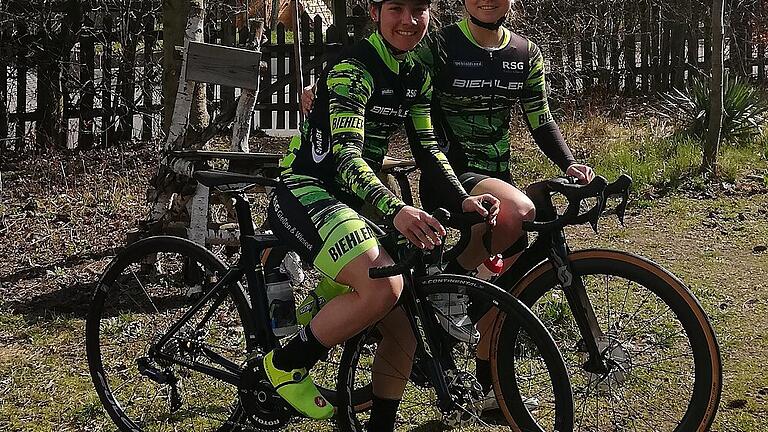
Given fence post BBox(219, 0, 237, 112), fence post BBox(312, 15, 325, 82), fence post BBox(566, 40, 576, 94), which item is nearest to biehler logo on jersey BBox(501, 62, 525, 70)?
fence post BBox(219, 0, 237, 112)

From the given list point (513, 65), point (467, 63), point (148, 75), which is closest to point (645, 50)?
point (148, 75)

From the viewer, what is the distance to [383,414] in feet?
11.7

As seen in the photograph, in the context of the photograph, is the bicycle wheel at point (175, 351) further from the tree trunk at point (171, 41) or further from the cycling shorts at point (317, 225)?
the tree trunk at point (171, 41)

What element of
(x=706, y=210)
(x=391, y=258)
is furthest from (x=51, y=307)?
(x=706, y=210)

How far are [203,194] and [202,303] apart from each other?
2193mm

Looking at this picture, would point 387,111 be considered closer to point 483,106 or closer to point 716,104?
point 483,106

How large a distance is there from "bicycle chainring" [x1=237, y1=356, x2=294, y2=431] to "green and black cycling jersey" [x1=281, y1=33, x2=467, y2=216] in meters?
0.75

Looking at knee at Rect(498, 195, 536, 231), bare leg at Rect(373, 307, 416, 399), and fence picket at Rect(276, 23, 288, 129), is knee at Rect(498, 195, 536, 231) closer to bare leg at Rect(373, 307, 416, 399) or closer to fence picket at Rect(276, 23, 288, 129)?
bare leg at Rect(373, 307, 416, 399)

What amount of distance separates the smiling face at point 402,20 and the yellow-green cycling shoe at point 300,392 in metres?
1.21

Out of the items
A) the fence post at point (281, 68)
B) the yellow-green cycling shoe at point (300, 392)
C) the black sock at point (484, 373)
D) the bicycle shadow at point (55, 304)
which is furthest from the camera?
the fence post at point (281, 68)

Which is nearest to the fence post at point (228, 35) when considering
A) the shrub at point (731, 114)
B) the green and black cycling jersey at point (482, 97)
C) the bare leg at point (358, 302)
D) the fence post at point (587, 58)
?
the fence post at point (587, 58)

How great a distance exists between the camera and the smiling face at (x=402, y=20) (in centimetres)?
338

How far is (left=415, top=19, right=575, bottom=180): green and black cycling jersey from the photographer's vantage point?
381 cm

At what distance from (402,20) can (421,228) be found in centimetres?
81
